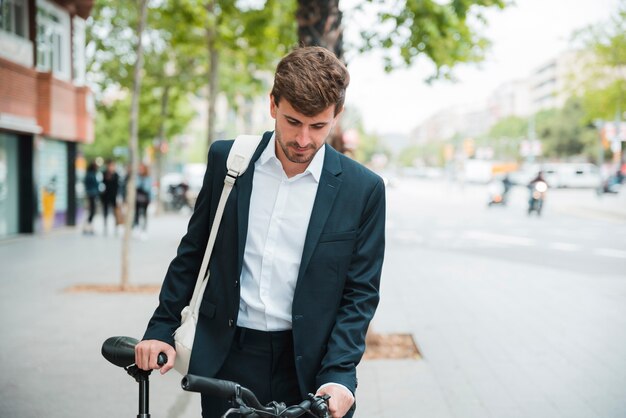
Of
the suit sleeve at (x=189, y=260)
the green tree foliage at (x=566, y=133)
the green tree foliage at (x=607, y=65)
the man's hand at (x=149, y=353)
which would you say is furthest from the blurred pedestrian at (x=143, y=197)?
the green tree foliage at (x=566, y=133)

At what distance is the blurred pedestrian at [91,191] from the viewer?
19.5m

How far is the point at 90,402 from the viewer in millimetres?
4930

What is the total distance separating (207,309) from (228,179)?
0.44 meters

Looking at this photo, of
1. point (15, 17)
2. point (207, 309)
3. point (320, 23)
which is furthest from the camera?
point (15, 17)

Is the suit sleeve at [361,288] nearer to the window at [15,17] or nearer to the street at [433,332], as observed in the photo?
the street at [433,332]

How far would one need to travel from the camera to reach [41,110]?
749 inches

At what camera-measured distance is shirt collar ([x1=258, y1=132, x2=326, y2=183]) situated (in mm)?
2266

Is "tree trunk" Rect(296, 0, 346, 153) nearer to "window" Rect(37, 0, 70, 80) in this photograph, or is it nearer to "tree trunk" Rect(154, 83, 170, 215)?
"window" Rect(37, 0, 70, 80)

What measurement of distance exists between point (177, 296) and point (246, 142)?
57 centimetres


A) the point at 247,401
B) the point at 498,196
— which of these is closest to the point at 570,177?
the point at 498,196

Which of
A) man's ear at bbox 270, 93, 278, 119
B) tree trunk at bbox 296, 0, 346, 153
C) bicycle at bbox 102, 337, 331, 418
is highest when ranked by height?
tree trunk at bbox 296, 0, 346, 153

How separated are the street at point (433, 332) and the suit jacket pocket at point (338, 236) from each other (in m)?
2.90

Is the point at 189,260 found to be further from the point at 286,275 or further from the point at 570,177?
the point at 570,177

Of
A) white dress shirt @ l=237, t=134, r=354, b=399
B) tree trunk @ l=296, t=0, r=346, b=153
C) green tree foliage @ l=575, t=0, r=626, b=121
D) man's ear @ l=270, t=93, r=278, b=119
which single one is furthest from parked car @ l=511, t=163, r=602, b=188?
man's ear @ l=270, t=93, r=278, b=119
